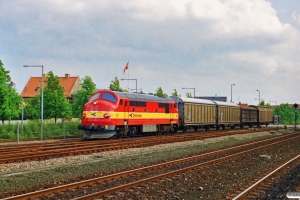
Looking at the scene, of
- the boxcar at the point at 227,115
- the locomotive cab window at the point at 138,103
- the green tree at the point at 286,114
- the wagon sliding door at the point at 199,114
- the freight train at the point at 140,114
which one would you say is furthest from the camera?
the green tree at the point at 286,114

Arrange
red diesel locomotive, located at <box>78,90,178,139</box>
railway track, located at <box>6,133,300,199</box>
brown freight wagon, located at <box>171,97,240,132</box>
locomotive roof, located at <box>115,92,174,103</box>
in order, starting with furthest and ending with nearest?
1. brown freight wagon, located at <box>171,97,240,132</box>
2. locomotive roof, located at <box>115,92,174,103</box>
3. red diesel locomotive, located at <box>78,90,178,139</box>
4. railway track, located at <box>6,133,300,199</box>

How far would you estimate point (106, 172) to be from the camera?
1512cm

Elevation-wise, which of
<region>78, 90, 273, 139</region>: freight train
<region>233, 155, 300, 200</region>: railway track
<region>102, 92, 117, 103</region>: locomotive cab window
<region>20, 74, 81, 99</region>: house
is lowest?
<region>233, 155, 300, 200</region>: railway track

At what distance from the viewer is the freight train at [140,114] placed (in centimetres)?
2916

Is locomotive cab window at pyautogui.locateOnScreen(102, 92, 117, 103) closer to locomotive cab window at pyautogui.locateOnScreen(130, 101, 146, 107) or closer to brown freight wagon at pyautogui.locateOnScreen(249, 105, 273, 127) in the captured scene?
locomotive cab window at pyautogui.locateOnScreen(130, 101, 146, 107)

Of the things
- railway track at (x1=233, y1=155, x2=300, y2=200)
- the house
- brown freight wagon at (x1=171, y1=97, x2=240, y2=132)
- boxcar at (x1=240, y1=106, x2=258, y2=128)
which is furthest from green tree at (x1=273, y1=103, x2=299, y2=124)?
railway track at (x1=233, y1=155, x2=300, y2=200)

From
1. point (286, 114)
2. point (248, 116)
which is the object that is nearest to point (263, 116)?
point (248, 116)

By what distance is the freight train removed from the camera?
95.7 ft

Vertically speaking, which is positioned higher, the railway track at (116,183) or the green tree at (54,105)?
the green tree at (54,105)

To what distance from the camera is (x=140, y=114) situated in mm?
32688

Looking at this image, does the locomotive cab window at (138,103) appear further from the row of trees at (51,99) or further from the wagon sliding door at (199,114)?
the row of trees at (51,99)

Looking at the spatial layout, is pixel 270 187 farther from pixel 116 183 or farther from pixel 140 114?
pixel 140 114

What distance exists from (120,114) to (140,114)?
3.20 m

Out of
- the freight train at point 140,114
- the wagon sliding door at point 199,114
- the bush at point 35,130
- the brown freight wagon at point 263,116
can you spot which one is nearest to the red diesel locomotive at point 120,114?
the freight train at point 140,114
